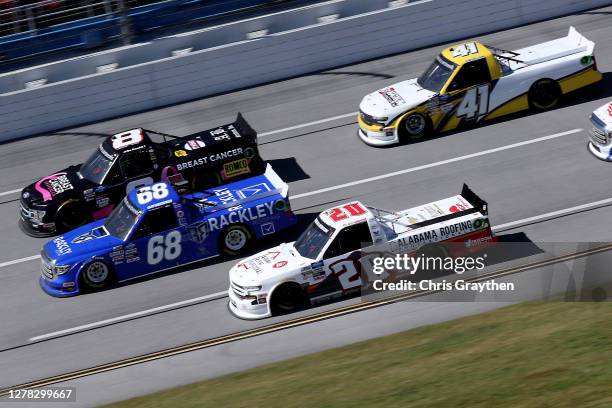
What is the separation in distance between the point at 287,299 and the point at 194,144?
553 centimetres

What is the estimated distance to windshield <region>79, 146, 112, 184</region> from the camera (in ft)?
60.9

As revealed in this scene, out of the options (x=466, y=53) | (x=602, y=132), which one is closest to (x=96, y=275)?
(x=466, y=53)

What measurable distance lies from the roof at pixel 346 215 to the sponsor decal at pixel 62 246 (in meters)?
A: 4.71

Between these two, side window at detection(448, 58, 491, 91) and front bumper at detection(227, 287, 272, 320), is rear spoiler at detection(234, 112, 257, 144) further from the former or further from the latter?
front bumper at detection(227, 287, 272, 320)

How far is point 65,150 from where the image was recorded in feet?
74.3

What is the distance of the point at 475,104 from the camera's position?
20188mm

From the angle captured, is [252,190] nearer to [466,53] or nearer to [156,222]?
[156,222]

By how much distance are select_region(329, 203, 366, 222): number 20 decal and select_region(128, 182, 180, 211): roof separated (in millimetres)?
3110

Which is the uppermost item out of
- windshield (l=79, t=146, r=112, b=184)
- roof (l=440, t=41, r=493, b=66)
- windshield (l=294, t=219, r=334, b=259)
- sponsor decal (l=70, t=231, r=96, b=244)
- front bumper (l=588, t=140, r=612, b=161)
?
roof (l=440, t=41, r=493, b=66)

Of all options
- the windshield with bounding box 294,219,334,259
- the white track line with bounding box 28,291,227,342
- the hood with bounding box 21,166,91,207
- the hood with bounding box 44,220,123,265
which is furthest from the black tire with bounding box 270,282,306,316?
the hood with bounding box 21,166,91,207

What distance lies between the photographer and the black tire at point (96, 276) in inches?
646

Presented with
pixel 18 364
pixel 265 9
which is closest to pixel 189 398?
pixel 18 364

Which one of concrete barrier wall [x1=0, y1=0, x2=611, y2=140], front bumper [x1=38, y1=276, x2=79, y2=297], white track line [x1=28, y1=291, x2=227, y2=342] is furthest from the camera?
concrete barrier wall [x1=0, y1=0, x2=611, y2=140]

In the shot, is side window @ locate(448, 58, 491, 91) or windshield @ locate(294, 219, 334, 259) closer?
windshield @ locate(294, 219, 334, 259)
